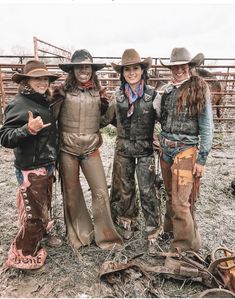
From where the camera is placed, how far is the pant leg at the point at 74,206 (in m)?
3.08

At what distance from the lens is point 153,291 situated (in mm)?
2561

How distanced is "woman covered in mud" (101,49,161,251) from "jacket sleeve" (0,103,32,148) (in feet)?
2.95

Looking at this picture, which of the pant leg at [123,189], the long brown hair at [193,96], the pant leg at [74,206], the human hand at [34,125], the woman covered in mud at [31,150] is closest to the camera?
the human hand at [34,125]

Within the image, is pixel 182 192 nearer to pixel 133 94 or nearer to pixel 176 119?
pixel 176 119

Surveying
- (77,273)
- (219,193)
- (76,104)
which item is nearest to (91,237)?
(77,273)

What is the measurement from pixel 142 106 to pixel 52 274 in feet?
5.54

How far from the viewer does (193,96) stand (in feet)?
8.73

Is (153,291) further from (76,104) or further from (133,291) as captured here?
(76,104)

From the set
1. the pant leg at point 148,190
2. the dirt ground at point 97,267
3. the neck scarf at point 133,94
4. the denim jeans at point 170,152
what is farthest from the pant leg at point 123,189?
the neck scarf at point 133,94

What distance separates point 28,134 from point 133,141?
1064mm

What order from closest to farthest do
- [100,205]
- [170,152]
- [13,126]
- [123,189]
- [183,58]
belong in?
1. [13,126]
2. [183,58]
3. [170,152]
4. [100,205]
5. [123,189]

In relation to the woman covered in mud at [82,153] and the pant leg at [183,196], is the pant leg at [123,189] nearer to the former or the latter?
the woman covered in mud at [82,153]

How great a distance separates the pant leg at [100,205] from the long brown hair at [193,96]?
3.16ft

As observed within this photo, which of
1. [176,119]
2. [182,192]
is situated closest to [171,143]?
[176,119]
